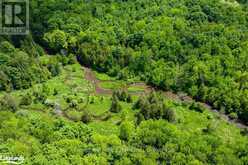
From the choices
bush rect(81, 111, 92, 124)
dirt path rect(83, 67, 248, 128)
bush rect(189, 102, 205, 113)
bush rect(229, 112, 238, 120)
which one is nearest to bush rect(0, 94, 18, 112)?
bush rect(81, 111, 92, 124)

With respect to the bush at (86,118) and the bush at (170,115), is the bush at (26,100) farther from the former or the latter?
the bush at (170,115)

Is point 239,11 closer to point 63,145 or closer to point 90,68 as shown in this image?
point 90,68

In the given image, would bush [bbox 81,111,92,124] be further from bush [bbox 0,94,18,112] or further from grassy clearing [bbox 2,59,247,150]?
bush [bbox 0,94,18,112]

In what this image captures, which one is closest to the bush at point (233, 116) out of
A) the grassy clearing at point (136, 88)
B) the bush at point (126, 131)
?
the grassy clearing at point (136, 88)

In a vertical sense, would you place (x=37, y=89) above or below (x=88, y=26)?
below

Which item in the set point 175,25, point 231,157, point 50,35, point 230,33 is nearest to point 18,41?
point 50,35

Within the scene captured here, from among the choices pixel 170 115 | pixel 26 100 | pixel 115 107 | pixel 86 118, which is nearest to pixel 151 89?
pixel 115 107

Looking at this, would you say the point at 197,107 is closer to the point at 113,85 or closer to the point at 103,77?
the point at 113,85

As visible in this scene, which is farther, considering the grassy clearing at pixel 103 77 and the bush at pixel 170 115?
the grassy clearing at pixel 103 77

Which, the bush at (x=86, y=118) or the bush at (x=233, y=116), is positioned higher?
the bush at (x=233, y=116)
